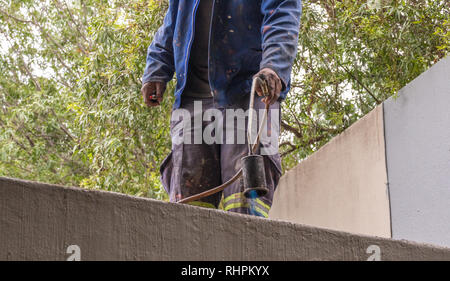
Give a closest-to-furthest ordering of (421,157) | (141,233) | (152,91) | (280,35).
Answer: (141,233), (280,35), (152,91), (421,157)

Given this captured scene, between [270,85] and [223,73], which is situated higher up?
[223,73]

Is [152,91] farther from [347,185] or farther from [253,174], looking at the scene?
[347,185]

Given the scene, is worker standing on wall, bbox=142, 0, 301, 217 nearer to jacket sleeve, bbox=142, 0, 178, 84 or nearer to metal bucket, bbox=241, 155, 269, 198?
jacket sleeve, bbox=142, 0, 178, 84

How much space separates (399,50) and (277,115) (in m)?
4.05

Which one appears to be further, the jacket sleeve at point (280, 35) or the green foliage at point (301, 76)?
the green foliage at point (301, 76)

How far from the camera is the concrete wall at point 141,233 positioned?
180 cm

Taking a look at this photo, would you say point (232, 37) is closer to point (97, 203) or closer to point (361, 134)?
point (97, 203)

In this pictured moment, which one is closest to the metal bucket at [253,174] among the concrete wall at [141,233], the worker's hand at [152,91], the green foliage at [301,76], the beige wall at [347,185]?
the concrete wall at [141,233]

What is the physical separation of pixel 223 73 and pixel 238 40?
0.57 feet

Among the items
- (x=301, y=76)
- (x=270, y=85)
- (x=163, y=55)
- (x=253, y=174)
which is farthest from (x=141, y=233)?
(x=301, y=76)

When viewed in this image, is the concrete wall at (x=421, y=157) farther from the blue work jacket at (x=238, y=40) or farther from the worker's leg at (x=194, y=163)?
the worker's leg at (x=194, y=163)

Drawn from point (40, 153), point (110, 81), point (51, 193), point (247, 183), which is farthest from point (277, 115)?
point (40, 153)

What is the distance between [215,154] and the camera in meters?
3.21

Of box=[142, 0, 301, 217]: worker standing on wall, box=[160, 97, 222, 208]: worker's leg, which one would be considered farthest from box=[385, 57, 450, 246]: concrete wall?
box=[160, 97, 222, 208]: worker's leg
